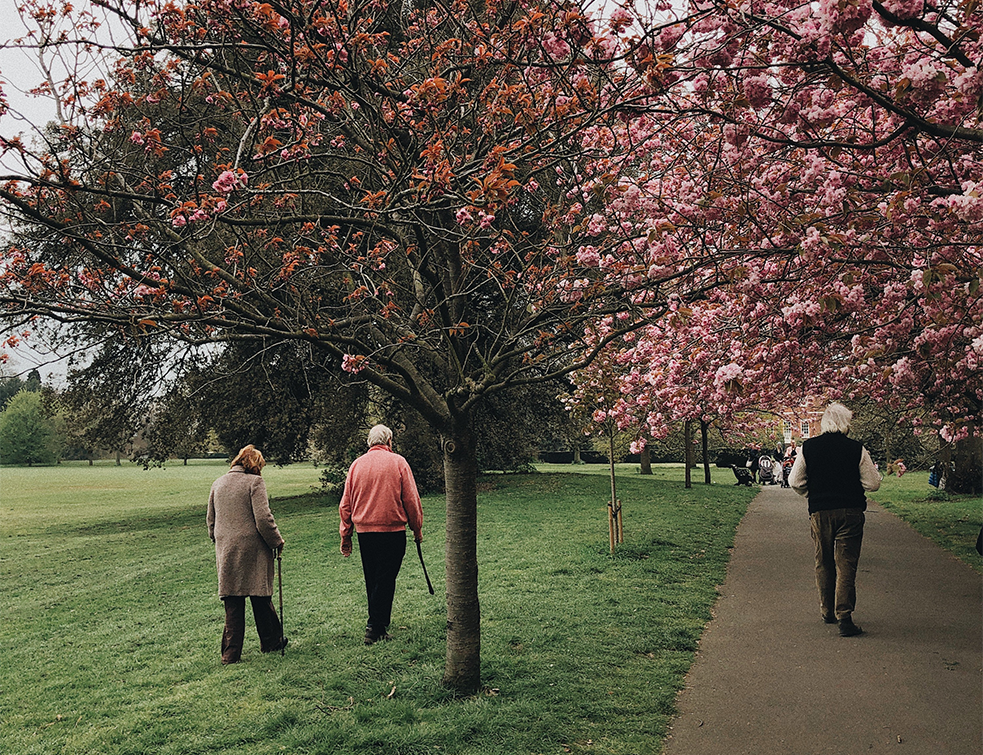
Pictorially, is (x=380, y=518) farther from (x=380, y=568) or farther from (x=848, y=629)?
(x=848, y=629)

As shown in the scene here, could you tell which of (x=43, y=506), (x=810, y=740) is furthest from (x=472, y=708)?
(x=43, y=506)

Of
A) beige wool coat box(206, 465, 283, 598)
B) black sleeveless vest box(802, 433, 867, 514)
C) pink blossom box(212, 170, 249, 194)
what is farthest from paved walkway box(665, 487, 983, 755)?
pink blossom box(212, 170, 249, 194)

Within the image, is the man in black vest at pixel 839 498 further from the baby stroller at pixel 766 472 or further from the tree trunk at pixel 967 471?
the baby stroller at pixel 766 472

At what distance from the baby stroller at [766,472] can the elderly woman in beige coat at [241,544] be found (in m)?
29.8

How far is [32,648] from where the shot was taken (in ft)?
26.8

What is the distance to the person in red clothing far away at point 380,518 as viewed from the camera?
22.3 ft

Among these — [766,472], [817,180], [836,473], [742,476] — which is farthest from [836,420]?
[766,472]

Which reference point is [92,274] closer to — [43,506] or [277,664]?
[277,664]

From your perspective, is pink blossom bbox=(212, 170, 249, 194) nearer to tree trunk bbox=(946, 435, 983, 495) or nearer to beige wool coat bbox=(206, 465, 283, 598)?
beige wool coat bbox=(206, 465, 283, 598)

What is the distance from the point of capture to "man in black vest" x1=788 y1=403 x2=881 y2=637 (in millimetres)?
6750

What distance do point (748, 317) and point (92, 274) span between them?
19.0 ft

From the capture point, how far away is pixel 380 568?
681 cm

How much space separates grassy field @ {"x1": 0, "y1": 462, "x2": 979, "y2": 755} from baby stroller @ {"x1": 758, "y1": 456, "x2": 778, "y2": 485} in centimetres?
1920

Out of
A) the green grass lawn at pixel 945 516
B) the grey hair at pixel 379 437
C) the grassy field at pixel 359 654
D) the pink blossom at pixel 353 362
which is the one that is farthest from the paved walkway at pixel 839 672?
the grey hair at pixel 379 437
